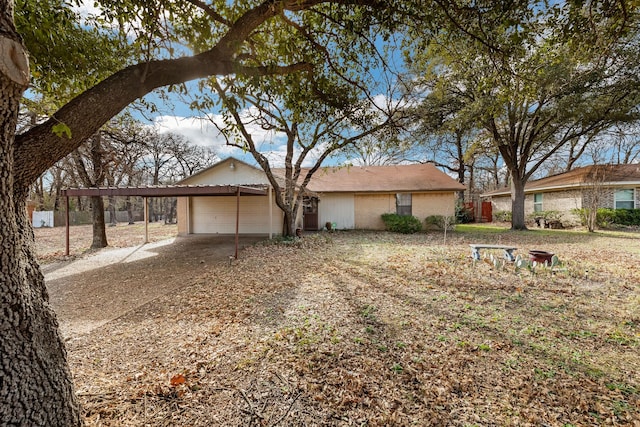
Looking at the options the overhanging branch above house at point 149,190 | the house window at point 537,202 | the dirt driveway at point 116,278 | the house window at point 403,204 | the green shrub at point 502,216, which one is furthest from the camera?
the green shrub at point 502,216

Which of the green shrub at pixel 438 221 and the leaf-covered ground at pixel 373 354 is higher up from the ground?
the green shrub at pixel 438 221

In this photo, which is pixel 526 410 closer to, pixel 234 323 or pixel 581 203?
pixel 234 323

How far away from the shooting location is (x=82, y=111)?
1.83 m

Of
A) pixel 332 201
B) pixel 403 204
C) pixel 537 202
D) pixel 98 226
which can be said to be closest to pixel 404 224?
pixel 403 204

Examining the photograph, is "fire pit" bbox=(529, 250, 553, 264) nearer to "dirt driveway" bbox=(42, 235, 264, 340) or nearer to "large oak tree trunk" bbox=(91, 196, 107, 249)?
"dirt driveway" bbox=(42, 235, 264, 340)

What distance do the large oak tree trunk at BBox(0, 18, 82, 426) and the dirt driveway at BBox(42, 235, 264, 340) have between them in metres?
2.75

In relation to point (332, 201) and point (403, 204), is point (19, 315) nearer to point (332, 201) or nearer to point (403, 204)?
point (332, 201)

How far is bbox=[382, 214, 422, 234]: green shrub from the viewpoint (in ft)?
47.4

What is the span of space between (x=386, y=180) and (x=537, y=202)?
11.1 m

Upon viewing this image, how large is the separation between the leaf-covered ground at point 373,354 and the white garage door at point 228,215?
786cm

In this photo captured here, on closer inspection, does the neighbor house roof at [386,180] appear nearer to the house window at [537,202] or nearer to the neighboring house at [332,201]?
the neighboring house at [332,201]

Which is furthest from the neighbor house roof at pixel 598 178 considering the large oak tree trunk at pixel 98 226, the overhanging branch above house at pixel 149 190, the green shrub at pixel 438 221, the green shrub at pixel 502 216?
the large oak tree trunk at pixel 98 226

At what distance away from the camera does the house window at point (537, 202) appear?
18.2 metres

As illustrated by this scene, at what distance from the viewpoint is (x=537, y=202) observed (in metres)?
18.5
